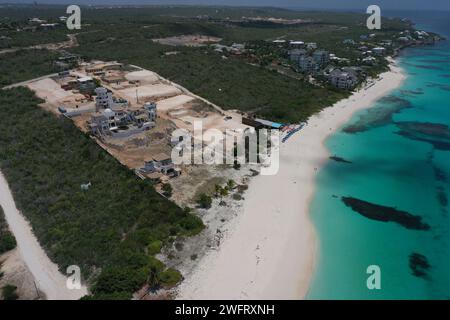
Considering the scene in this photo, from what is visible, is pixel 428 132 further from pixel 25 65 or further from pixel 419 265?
pixel 25 65

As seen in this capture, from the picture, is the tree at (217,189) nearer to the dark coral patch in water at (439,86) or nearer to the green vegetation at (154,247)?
the green vegetation at (154,247)

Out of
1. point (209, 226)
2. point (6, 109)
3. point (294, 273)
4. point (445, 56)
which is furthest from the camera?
point (445, 56)

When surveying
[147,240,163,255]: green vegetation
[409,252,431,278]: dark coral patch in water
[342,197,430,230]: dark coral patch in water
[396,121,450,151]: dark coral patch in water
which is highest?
[396,121,450,151]: dark coral patch in water

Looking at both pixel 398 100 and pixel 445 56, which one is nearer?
pixel 398 100

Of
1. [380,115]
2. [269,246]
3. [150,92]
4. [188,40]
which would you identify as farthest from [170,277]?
[188,40]

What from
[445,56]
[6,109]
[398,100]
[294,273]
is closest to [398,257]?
[294,273]

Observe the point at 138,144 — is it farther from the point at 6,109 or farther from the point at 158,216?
the point at 6,109

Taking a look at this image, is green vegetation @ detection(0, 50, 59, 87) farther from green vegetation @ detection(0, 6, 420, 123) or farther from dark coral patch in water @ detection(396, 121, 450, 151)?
dark coral patch in water @ detection(396, 121, 450, 151)

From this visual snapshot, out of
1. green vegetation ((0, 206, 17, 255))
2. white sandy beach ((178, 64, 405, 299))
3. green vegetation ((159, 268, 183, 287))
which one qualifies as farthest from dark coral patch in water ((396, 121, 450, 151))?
green vegetation ((0, 206, 17, 255))
